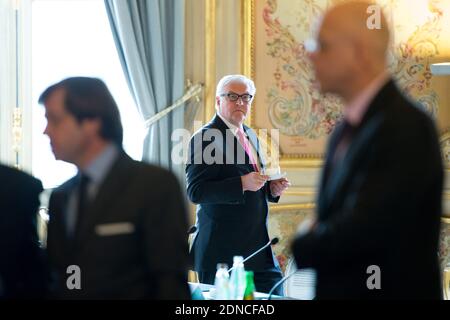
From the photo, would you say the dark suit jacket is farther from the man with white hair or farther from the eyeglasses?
the man with white hair

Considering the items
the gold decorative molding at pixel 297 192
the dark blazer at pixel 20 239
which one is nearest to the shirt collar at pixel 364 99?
the dark blazer at pixel 20 239

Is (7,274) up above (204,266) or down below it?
above

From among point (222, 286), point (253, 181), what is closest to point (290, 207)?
point (253, 181)

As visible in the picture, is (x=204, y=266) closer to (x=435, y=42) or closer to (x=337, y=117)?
(x=337, y=117)

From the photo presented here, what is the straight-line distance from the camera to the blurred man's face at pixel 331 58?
136 cm

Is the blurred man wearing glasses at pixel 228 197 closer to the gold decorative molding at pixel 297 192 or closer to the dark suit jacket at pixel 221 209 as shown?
the dark suit jacket at pixel 221 209

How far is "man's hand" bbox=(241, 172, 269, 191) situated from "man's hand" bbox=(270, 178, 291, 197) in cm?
12

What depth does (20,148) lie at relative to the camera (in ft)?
13.6

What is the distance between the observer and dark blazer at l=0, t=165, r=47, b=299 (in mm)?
1520

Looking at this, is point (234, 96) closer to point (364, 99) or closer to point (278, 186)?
point (278, 186)

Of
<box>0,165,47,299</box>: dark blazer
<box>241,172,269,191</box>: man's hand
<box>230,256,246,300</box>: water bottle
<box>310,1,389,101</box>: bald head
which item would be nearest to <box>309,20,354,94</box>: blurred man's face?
<box>310,1,389,101</box>: bald head

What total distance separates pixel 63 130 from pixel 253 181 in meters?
1.89

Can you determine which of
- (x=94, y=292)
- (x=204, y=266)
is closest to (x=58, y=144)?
(x=94, y=292)
